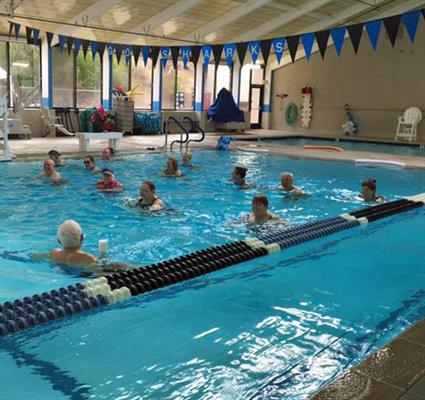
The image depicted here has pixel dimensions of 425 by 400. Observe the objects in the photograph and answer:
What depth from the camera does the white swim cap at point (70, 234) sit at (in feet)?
14.3

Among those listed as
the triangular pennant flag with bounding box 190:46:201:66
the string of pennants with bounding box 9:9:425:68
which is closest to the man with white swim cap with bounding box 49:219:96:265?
the string of pennants with bounding box 9:9:425:68

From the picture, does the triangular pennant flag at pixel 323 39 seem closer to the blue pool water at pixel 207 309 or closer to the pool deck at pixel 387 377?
the blue pool water at pixel 207 309

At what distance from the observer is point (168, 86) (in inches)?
869

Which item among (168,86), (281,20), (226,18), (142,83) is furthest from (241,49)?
(168,86)

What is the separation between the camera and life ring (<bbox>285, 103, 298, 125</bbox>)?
954 inches

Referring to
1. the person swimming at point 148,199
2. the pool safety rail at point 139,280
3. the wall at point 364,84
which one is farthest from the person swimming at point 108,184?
the wall at point 364,84

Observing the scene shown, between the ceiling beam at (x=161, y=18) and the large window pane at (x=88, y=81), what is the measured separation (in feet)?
5.41

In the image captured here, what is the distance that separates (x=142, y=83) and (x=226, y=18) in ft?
17.9

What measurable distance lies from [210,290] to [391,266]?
6.59ft

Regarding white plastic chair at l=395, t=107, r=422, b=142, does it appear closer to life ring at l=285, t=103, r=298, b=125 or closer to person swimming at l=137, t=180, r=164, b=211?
life ring at l=285, t=103, r=298, b=125

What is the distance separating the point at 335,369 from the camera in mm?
3023

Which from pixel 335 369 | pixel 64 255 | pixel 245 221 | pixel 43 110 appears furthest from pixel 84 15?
pixel 335 369

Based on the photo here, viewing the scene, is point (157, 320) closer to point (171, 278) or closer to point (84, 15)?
point (171, 278)

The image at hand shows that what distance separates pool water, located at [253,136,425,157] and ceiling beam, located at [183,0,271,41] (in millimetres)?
4548
